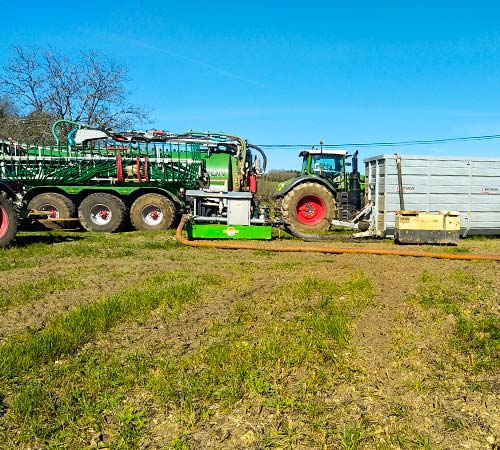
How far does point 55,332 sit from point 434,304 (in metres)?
3.83

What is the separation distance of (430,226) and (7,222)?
28.6 feet

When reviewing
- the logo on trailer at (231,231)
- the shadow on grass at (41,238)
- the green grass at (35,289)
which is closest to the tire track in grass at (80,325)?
the green grass at (35,289)

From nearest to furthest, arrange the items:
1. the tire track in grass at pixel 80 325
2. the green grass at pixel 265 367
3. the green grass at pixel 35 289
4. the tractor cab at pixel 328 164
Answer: the green grass at pixel 265 367, the tire track in grass at pixel 80 325, the green grass at pixel 35 289, the tractor cab at pixel 328 164

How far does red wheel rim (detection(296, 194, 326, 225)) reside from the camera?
12.2 meters

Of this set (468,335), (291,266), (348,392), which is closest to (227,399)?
(348,392)

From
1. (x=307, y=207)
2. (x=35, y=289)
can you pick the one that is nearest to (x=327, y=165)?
(x=307, y=207)

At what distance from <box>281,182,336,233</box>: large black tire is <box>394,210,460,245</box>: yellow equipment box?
2.61 meters

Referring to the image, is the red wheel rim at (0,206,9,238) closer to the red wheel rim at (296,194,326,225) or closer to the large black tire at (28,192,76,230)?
the large black tire at (28,192,76,230)

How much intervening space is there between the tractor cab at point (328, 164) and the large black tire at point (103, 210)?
18.1ft

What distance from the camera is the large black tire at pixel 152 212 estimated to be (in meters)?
12.1

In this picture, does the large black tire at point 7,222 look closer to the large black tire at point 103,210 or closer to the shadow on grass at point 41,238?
the shadow on grass at point 41,238

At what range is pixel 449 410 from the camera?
2758mm

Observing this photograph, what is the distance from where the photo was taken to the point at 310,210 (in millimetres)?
12266

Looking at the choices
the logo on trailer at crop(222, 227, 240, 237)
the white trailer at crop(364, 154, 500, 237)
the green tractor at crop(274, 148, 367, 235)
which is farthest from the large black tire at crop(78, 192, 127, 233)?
the white trailer at crop(364, 154, 500, 237)
